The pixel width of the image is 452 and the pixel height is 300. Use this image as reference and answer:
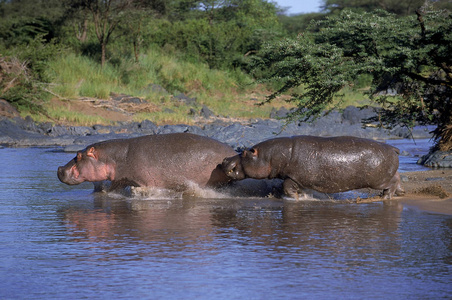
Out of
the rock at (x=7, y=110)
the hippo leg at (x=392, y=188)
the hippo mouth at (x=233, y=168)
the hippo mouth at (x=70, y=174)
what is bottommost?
the hippo leg at (x=392, y=188)

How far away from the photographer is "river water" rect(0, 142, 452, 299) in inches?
175

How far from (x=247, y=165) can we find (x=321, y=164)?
96 centimetres

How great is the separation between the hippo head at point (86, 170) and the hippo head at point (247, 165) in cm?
172

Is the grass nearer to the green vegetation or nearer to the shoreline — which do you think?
the green vegetation

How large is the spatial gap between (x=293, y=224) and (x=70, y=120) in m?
15.9

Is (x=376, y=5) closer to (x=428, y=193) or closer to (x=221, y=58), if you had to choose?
(x=221, y=58)

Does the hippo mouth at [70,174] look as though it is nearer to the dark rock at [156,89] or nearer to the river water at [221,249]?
the river water at [221,249]

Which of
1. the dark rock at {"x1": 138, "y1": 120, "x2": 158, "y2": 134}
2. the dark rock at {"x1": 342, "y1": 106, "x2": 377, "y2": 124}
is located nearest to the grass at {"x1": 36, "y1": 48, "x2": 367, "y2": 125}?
the dark rock at {"x1": 138, "y1": 120, "x2": 158, "y2": 134}

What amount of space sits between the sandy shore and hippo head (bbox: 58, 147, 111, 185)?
13.2 feet

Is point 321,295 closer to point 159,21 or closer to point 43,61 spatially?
point 43,61

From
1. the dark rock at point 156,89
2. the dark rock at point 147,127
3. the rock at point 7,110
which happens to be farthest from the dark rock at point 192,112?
the rock at point 7,110

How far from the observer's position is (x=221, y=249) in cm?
555

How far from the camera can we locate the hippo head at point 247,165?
8383 millimetres

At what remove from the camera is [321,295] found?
428 centimetres
